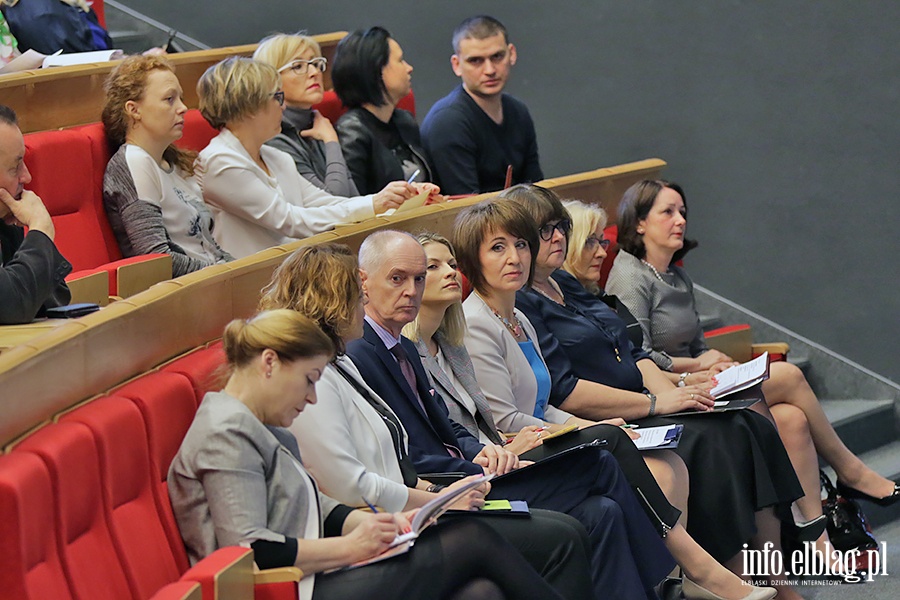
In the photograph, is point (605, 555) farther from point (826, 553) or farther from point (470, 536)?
point (826, 553)

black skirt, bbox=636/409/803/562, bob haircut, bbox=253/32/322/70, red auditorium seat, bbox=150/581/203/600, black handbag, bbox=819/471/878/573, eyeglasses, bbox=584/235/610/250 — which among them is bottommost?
black handbag, bbox=819/471/878/573

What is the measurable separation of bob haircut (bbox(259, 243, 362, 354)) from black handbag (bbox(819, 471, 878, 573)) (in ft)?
4.16

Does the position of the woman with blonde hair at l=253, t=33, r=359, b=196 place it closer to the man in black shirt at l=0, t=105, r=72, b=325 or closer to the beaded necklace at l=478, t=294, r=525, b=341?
the beaded necklace at l=478, t=294, r=525, b=341

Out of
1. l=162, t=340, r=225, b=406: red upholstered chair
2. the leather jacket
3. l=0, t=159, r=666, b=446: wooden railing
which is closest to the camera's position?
l=0, t=159, r=666, b=446: wooden railing

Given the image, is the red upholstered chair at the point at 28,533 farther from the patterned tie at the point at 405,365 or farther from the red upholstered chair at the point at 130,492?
the patterned tie at the point at 405,365

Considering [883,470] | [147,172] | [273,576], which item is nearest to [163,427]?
[273,576]

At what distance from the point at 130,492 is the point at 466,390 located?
73 centimetres

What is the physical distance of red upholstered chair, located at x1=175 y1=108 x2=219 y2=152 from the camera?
2.48 metres

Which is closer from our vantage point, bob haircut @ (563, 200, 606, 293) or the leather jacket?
bob haircut @ (563, 200, 606, 293)

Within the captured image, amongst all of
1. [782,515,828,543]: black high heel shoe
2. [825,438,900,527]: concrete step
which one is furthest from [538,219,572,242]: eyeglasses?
[825,438,900,527]: concrete step

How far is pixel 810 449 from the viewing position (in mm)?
2430

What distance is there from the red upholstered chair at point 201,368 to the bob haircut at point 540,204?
0.82 meters

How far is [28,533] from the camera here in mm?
1146

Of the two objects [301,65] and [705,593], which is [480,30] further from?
[705,593]
